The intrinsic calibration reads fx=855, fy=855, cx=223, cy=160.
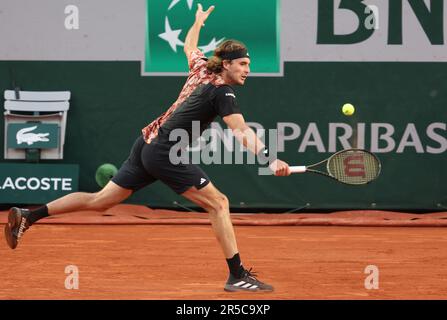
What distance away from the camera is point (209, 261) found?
617 centimetres

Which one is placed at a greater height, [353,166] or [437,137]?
[437,137]

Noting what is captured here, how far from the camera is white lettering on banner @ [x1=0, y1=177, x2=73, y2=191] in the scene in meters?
9.04

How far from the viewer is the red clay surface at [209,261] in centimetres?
488

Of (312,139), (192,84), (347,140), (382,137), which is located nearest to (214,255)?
(192,84)

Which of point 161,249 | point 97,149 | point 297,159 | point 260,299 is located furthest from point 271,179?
point 260,299

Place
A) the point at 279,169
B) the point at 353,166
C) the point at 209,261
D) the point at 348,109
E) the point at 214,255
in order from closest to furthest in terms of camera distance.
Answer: the point at 279,169, the point at 353,166, the point at 209,261, the point at 214,255, the point at 348,109

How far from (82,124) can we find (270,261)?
368cm

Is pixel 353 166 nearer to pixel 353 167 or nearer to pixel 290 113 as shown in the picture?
pixel 353 167

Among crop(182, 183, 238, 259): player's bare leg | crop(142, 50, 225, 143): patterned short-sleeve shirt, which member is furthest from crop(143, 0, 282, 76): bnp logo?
crop(182, 183, 238, 259): player's bare leg

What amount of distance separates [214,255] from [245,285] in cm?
163

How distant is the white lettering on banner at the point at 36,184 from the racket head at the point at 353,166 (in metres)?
4.35

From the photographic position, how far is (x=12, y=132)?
356 inches

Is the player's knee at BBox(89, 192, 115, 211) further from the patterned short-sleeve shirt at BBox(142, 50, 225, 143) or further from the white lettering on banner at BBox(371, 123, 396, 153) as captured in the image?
the white lettering on banner at BBox(371, 123, 396, 153)
